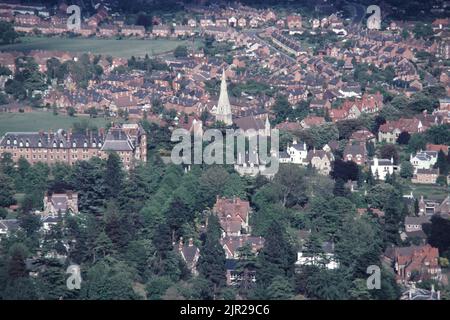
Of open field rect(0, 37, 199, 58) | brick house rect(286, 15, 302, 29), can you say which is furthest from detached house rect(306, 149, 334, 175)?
brick house rect(286, 15, 302, 29)

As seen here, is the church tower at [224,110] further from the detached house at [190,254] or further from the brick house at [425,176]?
the detached house at [190,254]

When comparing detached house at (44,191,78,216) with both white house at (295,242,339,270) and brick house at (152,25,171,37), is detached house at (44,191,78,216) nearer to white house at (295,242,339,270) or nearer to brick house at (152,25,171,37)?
white house at (295,242,339,270)

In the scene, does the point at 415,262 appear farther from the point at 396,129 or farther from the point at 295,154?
the point at 396,129

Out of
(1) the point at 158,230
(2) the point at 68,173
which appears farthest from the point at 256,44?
(1) the point at 158,230

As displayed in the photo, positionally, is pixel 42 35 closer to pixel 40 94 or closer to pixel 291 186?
pixel 40 94

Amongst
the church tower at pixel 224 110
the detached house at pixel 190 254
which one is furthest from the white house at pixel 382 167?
the detached house at pixel 190 254
